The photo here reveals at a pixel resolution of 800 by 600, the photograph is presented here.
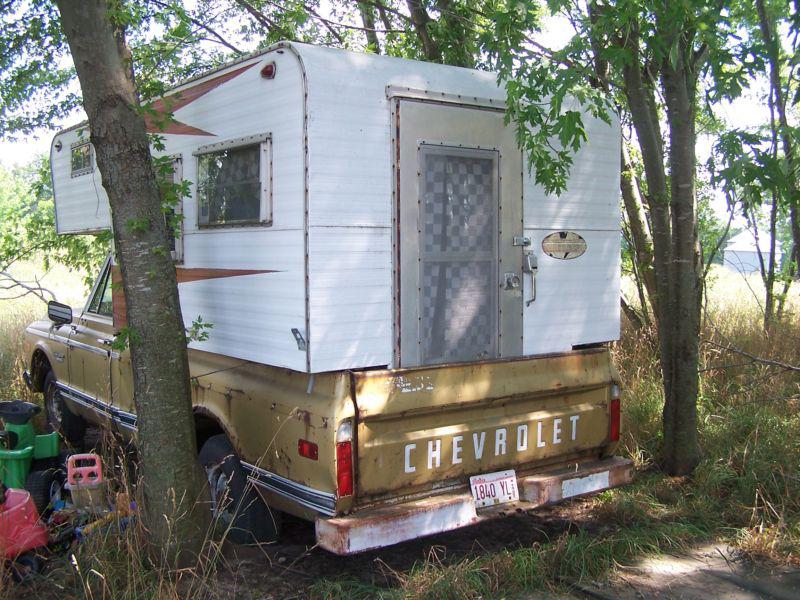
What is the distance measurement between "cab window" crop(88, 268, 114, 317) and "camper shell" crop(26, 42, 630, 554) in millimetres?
1683

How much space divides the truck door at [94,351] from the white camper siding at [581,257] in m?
3.27

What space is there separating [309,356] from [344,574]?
1.25 meters

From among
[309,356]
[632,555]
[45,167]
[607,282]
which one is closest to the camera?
[309,356]

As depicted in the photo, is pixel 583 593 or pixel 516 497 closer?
pixel 583 593

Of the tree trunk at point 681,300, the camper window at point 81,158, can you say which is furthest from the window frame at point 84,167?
the tree trunk at point 681,300

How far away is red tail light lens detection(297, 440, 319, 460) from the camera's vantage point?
3.73 metres

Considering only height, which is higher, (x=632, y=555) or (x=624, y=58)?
(x=624, y=58)

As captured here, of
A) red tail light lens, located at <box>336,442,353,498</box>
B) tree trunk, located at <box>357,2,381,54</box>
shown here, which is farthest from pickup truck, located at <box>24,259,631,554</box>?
tree trunk, located at <box>357,2,381,54</box>

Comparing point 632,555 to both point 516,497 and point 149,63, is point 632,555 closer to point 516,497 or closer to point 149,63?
point 516,497

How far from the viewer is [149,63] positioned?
5.56 m

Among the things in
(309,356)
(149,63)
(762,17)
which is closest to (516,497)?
(309,356)

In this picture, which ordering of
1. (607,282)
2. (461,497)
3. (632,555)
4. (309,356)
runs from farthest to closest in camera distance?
(607,282) < (632,555) < (461,497) < (309,356)

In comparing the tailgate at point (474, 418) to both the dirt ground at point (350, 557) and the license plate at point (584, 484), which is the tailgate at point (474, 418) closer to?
the license plate at point (584, 484)

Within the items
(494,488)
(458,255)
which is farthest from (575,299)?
(494,488)
